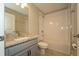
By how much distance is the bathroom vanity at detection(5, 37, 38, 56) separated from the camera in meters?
1.32

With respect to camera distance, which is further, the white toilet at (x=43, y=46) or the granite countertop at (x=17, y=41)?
the white toilet at (x=43, y=46)

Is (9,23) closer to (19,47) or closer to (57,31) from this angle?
(19,47)

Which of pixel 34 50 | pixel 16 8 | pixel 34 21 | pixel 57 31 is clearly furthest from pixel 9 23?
pixel 57 31

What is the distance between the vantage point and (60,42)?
1.42m

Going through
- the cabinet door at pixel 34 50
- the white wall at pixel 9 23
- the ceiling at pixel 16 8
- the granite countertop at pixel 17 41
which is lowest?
the cabinet door at pixel 34 50

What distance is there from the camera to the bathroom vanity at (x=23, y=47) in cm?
132

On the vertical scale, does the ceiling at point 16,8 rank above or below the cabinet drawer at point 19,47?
above

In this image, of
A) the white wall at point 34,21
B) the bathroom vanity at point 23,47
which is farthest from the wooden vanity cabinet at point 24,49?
the white wall at point 34,21

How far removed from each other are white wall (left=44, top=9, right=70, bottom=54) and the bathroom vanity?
21cm

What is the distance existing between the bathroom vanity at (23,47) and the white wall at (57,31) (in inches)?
8.1

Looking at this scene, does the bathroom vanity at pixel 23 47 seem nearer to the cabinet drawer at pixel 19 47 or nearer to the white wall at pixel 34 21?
the cabinet drawer at pixel 19 47

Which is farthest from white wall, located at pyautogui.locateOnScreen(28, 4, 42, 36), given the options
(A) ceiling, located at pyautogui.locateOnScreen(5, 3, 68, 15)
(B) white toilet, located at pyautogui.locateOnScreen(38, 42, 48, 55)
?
(B) white toilet, located at pyautogui.locateOnScreen(38, 42, 48, 55)

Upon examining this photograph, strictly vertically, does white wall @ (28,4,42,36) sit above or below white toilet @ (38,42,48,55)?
above

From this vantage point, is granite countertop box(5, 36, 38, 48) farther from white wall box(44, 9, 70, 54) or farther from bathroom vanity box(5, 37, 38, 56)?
white wall box(44, 9, 70, 54)
